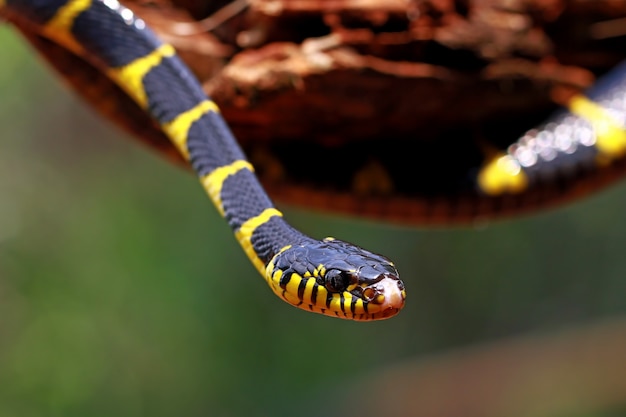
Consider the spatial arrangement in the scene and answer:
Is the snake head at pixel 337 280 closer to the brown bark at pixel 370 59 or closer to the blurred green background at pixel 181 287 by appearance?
the brown bark at pixel 370 59

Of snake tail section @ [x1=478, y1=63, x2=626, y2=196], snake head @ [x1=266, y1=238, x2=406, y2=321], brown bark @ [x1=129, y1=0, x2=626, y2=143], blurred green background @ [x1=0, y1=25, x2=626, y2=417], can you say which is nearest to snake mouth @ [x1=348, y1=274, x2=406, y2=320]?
snake head @ [x1=266, y1=238, x2=406, y2=321]

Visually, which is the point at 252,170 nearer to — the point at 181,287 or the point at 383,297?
the point at 383,297

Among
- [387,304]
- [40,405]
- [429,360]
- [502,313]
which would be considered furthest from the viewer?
[502,313]

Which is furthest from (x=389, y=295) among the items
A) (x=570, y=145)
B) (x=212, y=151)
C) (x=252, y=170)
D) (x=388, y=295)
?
(x=570, y=145)

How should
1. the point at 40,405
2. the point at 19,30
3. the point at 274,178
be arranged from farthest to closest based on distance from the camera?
the point at 40,405 < the point at 274,178 < the point at 19,30

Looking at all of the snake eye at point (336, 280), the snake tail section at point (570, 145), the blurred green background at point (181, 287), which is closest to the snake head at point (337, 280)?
the snake eye at point (336, 280)

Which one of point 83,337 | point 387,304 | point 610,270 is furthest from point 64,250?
point 610,270

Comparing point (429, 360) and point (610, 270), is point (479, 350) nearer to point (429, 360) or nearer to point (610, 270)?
point (429, 360)

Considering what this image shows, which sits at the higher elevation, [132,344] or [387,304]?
[132,344]

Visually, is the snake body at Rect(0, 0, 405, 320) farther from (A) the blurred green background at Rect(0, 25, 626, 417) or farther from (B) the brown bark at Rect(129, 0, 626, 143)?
(A) the blurred green background at Rect(0, 25, 626, 417)
